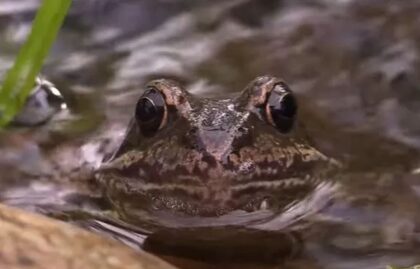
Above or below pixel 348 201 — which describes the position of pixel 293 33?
above

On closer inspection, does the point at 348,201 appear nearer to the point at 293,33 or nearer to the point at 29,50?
the point at 29,50

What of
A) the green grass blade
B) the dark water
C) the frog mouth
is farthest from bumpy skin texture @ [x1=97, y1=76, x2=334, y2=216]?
the green grass blade

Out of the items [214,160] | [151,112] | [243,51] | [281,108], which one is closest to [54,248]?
[214,160]

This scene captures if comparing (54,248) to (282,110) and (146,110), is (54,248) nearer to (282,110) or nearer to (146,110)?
(146,110)

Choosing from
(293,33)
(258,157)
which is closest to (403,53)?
(293,33)

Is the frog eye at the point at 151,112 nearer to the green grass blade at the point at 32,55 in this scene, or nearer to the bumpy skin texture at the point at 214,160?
the bumpy skin texture at the point at 214,160
